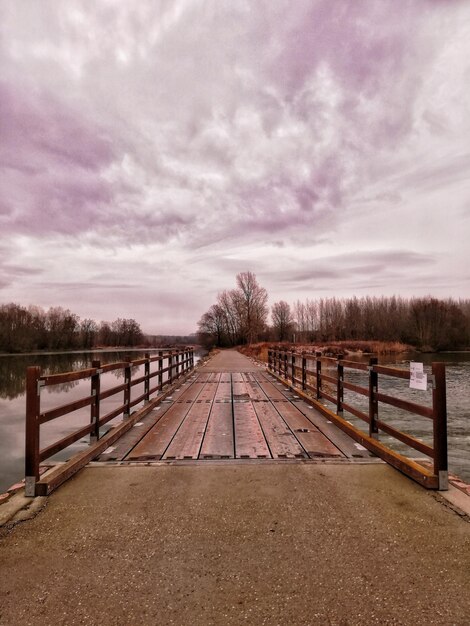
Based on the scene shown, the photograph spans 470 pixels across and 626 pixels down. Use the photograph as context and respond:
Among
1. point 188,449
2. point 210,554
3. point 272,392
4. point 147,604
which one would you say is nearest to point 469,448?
point 272,392

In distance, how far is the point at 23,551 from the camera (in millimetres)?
2727

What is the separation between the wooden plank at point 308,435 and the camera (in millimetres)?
5043

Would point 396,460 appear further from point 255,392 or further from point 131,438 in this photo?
point 255,392

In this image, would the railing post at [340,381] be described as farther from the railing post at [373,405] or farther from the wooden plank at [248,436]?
the wooden plank at [248,436]

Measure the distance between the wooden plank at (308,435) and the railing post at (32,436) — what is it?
2970 mm

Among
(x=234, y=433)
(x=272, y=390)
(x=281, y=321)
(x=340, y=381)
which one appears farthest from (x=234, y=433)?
(x=281, y=321)

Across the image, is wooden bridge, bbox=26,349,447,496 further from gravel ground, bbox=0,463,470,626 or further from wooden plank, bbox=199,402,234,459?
gravel ground, bbox=0,463,470,626

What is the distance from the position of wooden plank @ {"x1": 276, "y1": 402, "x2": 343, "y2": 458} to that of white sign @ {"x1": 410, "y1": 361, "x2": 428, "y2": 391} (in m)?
1.37

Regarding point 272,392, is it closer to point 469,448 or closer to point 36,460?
point 469,448

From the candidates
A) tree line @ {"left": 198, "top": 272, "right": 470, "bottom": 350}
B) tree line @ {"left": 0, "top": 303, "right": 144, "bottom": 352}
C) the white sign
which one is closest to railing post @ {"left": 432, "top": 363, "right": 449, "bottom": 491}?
the white sign

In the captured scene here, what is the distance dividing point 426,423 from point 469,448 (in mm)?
2573

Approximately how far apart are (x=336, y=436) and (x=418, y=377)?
2057mm

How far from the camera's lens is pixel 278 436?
5.86 m

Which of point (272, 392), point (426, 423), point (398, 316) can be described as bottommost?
Answer: point (426, 423)
